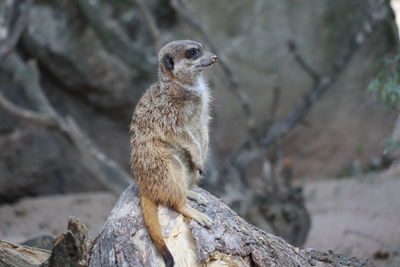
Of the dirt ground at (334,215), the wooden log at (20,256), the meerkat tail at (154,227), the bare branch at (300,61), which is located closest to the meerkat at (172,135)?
the meerkat tail at (154,227)

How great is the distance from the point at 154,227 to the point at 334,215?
318 centimetres

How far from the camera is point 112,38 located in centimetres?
573

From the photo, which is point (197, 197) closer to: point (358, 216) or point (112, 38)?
point (358, 216)

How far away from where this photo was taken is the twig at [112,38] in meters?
5.56

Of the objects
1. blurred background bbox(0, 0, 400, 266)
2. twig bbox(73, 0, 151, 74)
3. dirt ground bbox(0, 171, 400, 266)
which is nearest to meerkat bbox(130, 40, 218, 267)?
dirt ground bbox(0, 171, 400, 266)

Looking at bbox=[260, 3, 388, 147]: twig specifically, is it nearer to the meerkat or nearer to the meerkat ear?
the meerkat

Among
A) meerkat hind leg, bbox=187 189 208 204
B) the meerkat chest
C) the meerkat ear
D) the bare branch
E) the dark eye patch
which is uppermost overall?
the bare branch

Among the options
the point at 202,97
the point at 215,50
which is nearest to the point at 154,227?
the point at 202,97

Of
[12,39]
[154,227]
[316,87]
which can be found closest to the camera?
[154,227]

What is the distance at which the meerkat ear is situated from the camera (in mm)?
2828

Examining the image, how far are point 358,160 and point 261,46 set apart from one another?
1.55m

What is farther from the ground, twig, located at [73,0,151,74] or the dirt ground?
twig, located at [73,0,151,74]

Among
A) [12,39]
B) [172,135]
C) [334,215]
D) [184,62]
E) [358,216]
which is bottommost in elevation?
[172,135]

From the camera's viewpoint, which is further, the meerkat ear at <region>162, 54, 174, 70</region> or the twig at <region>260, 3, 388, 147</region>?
the twig at <region>260, 3, 388, 147</region>
